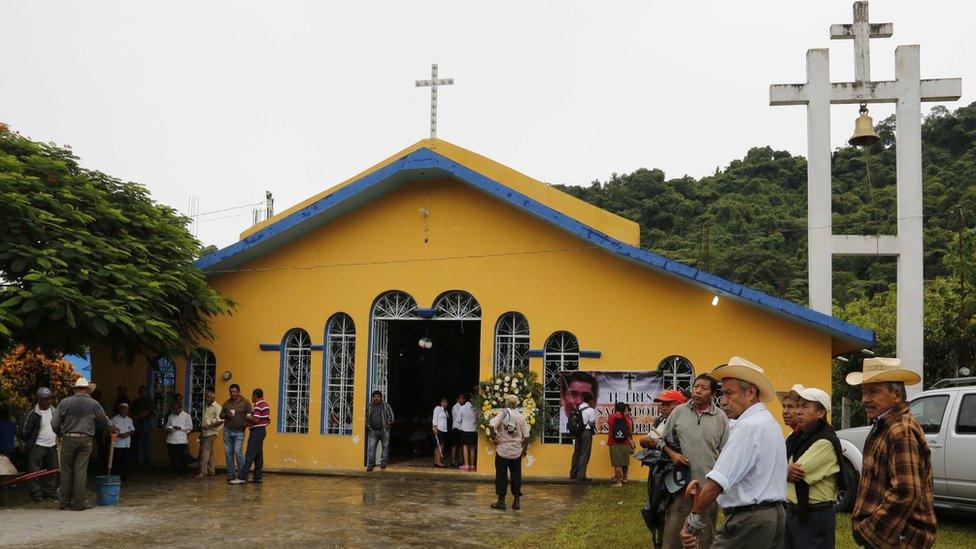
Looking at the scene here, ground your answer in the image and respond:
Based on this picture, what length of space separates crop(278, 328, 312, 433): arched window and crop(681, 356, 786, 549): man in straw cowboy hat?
12.1 metres

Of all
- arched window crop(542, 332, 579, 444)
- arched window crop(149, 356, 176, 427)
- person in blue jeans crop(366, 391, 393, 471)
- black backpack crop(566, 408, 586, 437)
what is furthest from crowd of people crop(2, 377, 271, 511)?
black backpack crop(566, 408, 586, 437)

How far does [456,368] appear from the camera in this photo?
20750 millimetres

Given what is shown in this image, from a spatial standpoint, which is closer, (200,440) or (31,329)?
(31,329)

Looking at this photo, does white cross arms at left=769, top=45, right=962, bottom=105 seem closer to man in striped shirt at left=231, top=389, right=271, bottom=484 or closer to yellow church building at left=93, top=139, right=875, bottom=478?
yellow church building at left=93, top=139, right=875, bottom=478

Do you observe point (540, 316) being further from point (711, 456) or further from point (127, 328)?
point (711, 456)

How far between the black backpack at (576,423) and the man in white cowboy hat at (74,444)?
7.11 m

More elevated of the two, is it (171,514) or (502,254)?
(502,254)

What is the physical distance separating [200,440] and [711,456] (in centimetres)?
1087

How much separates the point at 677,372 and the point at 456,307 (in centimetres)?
399

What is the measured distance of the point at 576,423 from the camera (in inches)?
563

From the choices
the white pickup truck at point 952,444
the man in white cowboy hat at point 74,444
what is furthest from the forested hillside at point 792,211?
the man in white cowboy hat at point 74,444

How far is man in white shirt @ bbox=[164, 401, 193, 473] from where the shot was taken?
1535 cm

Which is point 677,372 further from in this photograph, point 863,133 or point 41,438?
point 41,438

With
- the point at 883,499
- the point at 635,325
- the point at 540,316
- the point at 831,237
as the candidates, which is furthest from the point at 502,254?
the point at 883,499
